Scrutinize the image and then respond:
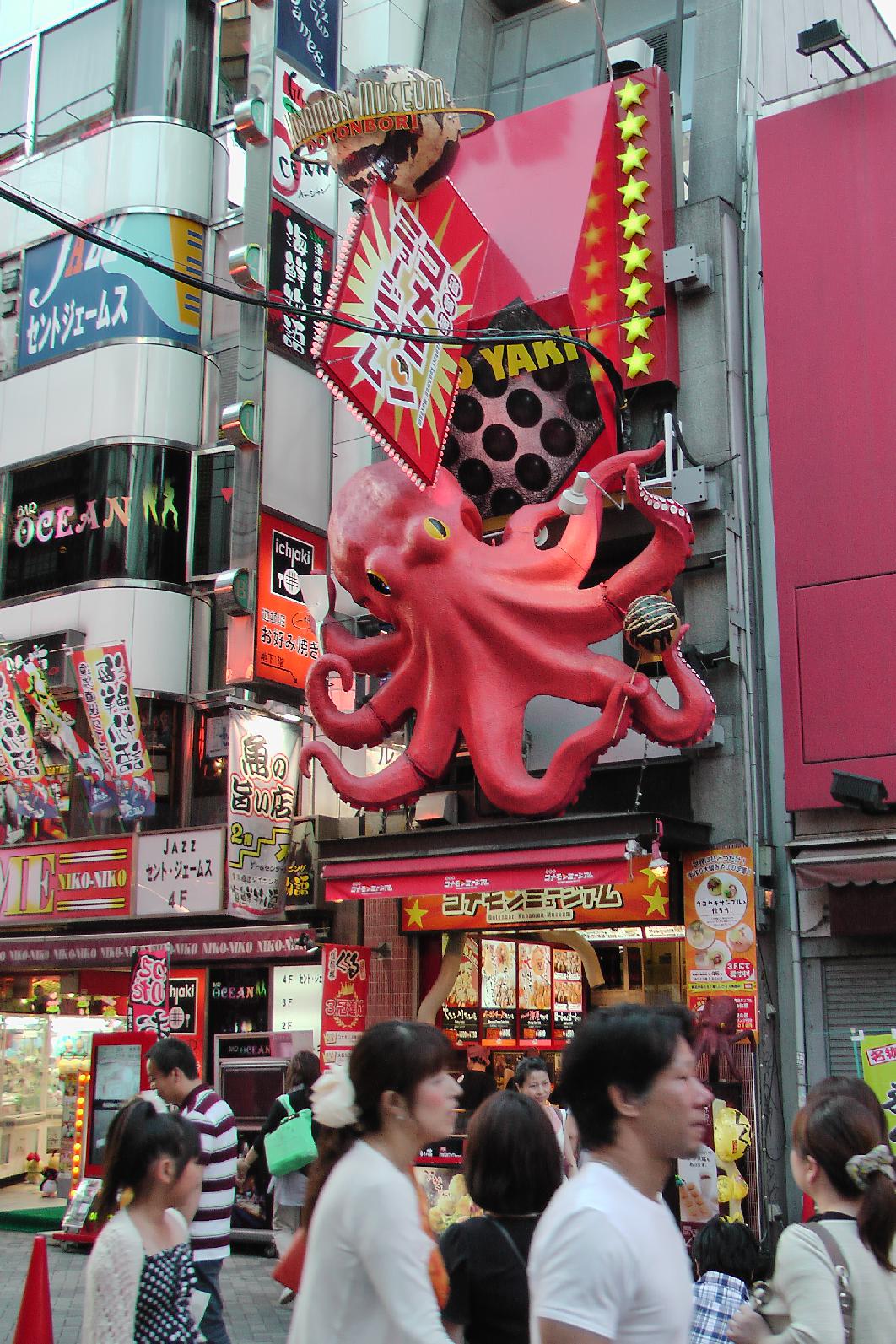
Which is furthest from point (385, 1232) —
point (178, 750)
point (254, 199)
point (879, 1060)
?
point (178, 750)

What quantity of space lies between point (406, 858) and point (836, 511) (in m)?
4.85

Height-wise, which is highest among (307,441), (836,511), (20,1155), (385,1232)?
(307,441)

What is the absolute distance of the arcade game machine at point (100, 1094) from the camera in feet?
45.1

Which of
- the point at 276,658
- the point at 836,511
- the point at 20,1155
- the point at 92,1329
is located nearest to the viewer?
the point at 92,1329

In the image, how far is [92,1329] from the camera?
4.72m

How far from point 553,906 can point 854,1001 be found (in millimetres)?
2731

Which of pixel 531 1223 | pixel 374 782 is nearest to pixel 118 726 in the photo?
pixel 374 782

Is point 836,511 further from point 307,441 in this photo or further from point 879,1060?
point 307,441

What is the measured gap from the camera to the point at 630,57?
48.3 ft

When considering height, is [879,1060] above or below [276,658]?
below

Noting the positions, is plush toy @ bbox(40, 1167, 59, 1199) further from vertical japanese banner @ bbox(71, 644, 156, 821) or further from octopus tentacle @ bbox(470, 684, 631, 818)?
octopus tentacle @ bbox(470, 684, 631, 818)

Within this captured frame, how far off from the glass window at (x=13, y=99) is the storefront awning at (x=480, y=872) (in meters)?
13.0

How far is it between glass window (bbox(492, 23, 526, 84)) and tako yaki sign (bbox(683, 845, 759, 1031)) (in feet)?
33.9

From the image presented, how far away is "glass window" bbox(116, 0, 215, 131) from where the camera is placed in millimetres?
18781
